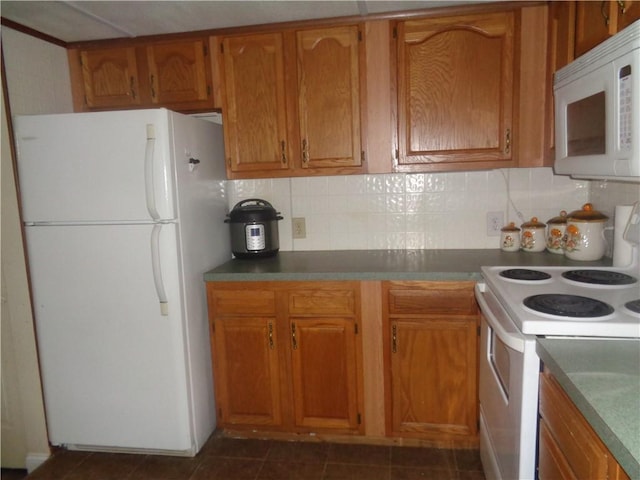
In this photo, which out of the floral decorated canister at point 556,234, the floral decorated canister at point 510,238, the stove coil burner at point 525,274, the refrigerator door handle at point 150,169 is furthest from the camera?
the floral decorated canister at point 510,238

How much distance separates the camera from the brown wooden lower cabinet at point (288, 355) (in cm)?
218

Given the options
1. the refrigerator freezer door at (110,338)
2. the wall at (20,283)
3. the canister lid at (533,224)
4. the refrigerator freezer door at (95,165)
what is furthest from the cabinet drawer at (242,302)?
the canister lid at (533,224)

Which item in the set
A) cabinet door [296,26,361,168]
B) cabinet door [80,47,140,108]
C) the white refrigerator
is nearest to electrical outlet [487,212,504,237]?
cabinet door [296,26,361,168]

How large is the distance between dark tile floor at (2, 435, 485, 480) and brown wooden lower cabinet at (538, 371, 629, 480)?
36.3 inches

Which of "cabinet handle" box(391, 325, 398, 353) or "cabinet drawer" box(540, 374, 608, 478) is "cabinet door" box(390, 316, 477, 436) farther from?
"cabinet drawer" box(540, 374, 608, 478)

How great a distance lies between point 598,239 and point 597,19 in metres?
0.95

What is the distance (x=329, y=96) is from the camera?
230 centimetres

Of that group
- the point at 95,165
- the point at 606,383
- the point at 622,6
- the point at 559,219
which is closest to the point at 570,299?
the point at 606,383

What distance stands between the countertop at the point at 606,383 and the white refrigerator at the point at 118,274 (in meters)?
1.52

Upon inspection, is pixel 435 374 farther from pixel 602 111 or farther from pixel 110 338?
pixel 110 338

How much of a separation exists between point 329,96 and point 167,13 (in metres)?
0.82

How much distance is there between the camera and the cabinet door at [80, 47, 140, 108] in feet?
7.99

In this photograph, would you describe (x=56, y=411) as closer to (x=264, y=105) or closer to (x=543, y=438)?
(x=264, y=105)

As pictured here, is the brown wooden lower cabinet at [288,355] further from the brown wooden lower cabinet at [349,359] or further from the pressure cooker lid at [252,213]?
the pressure cooker lid at [252,213]
